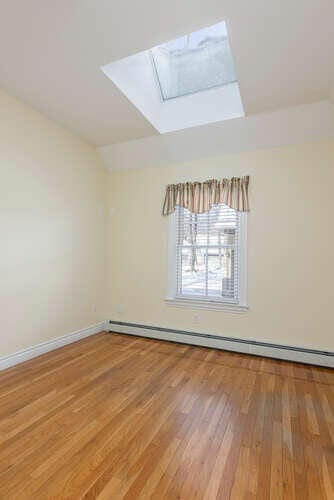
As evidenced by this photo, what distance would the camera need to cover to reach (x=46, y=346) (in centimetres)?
345

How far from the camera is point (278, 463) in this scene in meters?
1.65

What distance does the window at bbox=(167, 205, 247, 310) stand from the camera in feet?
12.1

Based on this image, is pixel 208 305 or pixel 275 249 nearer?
pixel 275 249

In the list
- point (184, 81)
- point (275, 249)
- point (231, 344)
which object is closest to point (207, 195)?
point (275, 249)

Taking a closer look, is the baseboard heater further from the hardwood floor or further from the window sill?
the window sill

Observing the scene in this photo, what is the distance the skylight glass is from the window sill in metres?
2.86

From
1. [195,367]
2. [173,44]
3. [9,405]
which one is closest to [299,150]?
[173,44]

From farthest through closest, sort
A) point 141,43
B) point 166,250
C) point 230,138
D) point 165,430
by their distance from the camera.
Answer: point 166,250 < point 230,138 < point 141,43 < point 165,430

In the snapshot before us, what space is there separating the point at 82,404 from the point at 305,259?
9.63 feet

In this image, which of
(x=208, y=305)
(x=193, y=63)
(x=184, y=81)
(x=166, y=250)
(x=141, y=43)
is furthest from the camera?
(x=166, y=250)

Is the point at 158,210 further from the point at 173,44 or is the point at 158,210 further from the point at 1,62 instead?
the point at 1,62

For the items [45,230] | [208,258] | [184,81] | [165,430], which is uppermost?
[184,81]

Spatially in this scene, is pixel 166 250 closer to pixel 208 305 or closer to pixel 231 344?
→ pixel 208 305

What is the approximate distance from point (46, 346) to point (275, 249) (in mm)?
3247
